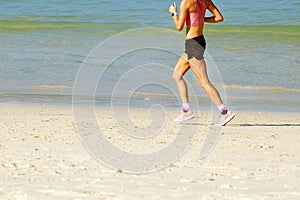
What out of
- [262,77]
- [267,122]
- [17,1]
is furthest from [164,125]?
[17,1]

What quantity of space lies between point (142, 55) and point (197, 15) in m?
7.85

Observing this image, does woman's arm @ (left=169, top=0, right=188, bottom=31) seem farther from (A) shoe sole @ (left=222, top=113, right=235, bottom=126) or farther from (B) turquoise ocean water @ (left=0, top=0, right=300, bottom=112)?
(B) turquoise ocean water @ (left=0, top=0, right=300, bottom=112)

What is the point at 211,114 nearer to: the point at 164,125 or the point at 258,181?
the point at 164,125

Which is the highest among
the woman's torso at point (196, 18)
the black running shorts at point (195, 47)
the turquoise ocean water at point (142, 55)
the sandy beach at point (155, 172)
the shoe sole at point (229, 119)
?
the woman's torso at point (196, 18)

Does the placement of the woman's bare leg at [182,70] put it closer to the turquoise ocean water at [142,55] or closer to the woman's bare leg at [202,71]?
the woman's bare leg at [202,71]

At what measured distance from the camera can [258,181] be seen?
5.05 meters

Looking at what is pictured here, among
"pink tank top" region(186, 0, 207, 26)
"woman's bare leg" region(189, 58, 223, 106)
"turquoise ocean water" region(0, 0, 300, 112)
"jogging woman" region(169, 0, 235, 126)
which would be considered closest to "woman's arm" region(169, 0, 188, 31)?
"jogging woman" region(169, 0, 235, 126)

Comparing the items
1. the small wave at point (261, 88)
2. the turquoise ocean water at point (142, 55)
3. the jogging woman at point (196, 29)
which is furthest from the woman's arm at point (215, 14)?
the small wave at point (261, 88)

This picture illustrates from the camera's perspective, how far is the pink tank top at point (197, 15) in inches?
286

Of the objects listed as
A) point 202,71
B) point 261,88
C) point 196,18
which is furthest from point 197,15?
point 261,88

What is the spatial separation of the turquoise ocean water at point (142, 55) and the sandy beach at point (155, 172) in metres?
2.54

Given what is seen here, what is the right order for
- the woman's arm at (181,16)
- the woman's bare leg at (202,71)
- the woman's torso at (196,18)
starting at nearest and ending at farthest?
the woman's arm at (181,16), the woman's torso at (196,18), the woman's bare leg at (202,71)

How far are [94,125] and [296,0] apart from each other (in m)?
28.2

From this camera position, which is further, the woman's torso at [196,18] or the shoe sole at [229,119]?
the shoe sole at [229,119]
